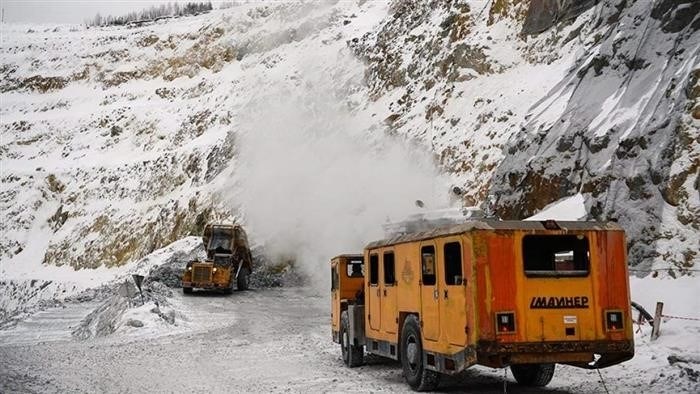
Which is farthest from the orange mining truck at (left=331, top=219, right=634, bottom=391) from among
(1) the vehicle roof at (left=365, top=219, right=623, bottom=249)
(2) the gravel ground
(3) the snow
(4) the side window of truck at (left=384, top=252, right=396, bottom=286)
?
(3) the snow

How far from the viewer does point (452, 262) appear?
330 inches

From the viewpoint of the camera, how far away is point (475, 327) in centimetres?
755

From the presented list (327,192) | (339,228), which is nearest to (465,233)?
(339,228)

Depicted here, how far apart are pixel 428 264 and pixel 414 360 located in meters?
1.56

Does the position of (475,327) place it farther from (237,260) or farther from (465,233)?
(237,260)

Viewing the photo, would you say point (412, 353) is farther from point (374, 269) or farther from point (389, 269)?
point (374, 269)

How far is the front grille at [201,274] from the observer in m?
28.6

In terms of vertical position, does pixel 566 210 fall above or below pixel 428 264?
above

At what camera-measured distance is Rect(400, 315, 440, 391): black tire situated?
29.7ft

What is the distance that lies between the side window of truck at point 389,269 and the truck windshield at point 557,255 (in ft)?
8.81

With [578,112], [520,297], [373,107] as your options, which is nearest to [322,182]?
[373,107]

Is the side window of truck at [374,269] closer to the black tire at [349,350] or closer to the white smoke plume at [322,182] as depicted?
the black tire at [349,350]

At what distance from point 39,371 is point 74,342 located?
5932mm

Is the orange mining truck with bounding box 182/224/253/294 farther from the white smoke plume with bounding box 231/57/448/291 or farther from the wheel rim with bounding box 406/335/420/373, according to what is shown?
the wheel rim with bounding box 406/335/420/373
